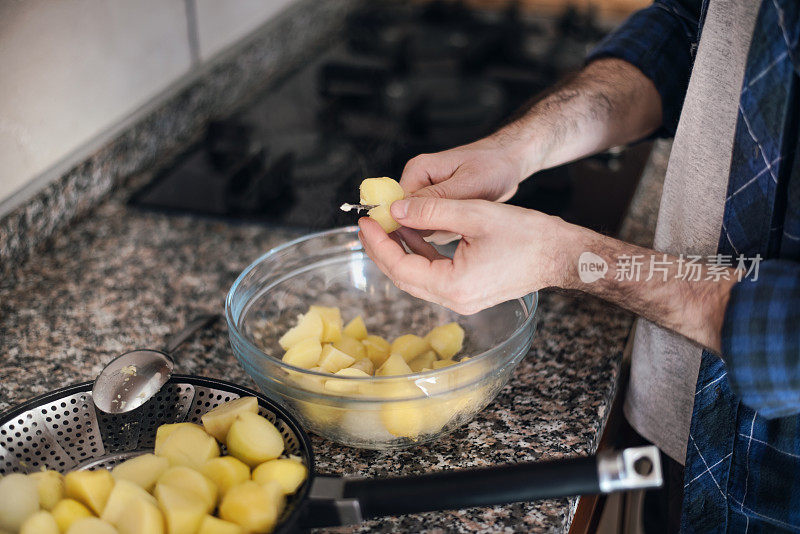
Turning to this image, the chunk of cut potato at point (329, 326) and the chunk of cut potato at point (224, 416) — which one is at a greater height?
the chunk of cut potato at point (224, 416)

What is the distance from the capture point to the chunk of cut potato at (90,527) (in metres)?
0.60

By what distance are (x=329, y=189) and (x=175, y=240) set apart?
0.31 m

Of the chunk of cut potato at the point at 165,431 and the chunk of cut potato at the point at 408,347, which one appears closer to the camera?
the chunk of cut potato at the point at 165,431

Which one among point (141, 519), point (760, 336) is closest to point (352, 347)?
point (141, 519)

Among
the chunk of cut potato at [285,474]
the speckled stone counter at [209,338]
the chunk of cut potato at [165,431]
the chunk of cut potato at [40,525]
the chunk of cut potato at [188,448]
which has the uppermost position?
the chunk of cut potato at [40,525]

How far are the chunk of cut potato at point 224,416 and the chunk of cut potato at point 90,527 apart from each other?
150 millimetres

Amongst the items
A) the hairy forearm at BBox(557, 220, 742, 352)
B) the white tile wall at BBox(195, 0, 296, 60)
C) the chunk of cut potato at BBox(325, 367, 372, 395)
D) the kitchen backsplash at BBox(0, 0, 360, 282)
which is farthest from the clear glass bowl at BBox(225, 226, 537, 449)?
the white tile wall at BBox(195, 0, 296, 60)

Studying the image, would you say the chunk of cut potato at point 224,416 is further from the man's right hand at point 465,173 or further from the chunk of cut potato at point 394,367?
the man's right hand at point 465,173

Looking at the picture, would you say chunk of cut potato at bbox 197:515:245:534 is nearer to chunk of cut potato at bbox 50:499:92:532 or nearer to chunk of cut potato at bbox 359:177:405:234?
chunk of cut potato at bbox 50:499:92:532

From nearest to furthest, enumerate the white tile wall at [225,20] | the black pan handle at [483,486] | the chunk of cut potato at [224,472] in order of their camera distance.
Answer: the black pan handle at [483,486] < the chunk of cut potato at [224,472] < the white tile wall at [225,20]

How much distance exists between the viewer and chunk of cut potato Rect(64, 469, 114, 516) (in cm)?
64

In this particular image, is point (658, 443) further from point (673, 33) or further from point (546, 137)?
point (673, 33)

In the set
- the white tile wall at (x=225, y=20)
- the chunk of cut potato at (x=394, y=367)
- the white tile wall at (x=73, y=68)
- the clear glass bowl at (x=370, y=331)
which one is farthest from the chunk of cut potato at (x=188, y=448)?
the white tile wall at (x=225, y=20)

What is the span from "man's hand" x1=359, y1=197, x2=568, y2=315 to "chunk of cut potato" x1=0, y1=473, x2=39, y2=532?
412 millimetres
